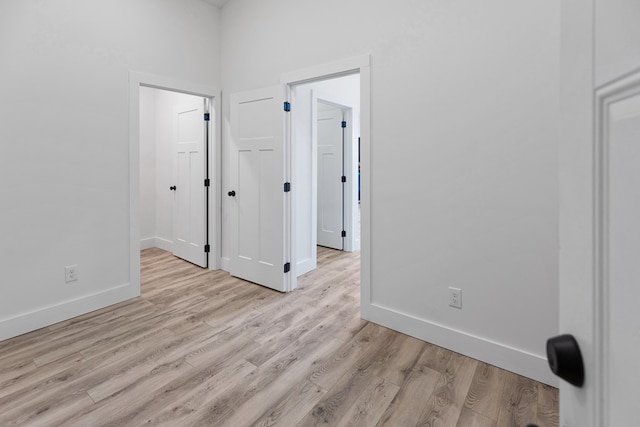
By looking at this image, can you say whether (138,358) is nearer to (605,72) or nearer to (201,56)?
(605,72)

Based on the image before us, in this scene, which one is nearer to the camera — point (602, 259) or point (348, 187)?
point (602, 259)

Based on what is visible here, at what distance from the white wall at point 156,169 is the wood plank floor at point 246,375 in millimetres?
2334

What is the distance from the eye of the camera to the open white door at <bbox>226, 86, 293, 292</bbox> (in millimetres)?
3334

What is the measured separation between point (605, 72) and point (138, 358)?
2626mm

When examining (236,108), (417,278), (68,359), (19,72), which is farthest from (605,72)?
(236,108)

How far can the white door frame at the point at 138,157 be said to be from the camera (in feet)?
10.3

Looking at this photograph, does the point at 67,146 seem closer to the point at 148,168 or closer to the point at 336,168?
the point at 148,168

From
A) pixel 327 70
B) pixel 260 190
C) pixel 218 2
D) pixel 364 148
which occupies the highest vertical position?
pixel 218 2

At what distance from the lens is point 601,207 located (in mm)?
411

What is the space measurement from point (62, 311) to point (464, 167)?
3.31 metres

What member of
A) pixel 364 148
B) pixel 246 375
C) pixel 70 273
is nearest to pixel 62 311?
pixel 70 273

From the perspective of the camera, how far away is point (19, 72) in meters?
2.49

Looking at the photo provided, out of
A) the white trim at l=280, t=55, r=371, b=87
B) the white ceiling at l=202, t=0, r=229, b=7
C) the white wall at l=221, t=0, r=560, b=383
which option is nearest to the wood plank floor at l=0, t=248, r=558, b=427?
the white wall at l=221, t=0, r=560, b=383

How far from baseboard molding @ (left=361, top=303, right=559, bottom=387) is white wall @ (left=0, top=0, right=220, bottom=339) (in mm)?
2390
